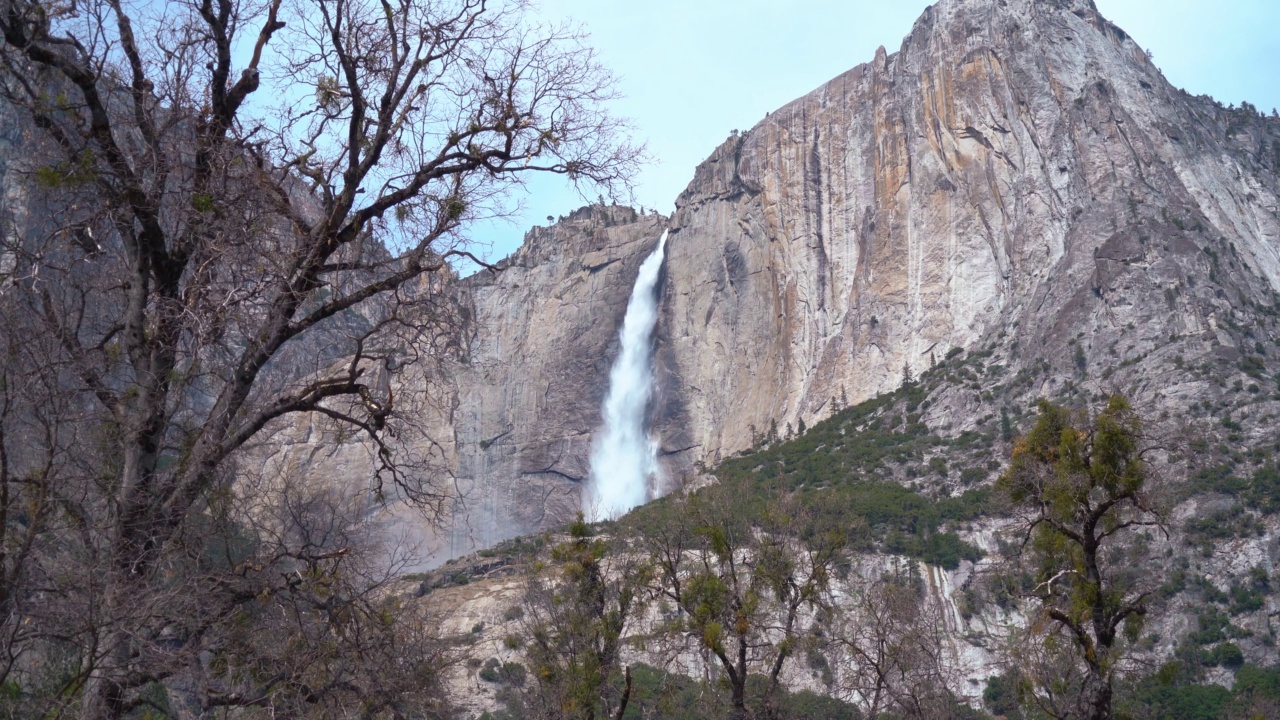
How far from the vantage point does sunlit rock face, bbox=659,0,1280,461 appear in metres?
57.5

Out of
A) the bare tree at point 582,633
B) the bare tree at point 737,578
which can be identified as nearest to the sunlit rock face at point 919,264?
the bare tree at point 737,578

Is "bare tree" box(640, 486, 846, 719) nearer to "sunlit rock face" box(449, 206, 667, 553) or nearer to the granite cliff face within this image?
the granite cliff face

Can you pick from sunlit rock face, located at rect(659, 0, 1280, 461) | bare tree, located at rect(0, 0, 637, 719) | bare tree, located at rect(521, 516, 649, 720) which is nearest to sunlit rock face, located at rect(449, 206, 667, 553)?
sunlit rock face, located at rect(659, 0, 1280, 461)

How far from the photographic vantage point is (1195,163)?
68.4 m

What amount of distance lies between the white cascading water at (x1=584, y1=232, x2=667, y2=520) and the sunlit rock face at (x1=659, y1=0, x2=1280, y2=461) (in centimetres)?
201

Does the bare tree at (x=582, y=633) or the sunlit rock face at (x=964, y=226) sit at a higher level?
the sunlit rock face at (x=964, y=226)

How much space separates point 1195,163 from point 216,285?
2895 inches

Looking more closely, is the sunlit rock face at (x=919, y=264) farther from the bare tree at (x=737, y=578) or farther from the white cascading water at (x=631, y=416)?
the bare tree at (x=737, y=578)

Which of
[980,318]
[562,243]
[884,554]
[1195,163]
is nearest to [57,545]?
[884,554]

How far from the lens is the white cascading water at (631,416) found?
83000 millimetres

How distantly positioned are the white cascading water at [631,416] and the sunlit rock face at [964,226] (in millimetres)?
2012

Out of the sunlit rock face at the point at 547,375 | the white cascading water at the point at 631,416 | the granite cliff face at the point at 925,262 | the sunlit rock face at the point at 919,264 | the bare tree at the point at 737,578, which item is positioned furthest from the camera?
the sunlit rock face at the point at 547,375

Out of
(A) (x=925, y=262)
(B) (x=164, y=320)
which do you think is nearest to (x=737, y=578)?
(B) (x=164, y=320)

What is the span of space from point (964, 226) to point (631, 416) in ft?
96.4
